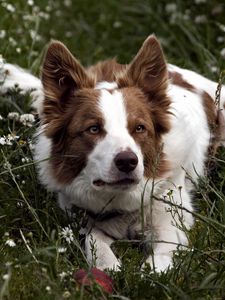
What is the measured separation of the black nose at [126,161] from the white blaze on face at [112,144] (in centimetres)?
3

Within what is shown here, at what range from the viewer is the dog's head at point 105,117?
547 centimetres

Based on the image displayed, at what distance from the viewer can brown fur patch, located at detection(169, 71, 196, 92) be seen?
681 centimetres

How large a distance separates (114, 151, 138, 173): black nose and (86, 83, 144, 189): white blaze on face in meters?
0.03

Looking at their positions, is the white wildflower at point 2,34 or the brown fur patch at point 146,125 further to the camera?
the white wildflower at point 2,34

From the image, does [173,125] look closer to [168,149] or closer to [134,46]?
[168,149]

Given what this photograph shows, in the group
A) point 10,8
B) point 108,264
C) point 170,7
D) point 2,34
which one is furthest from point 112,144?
point 170,7

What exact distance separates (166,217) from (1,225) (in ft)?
3.62

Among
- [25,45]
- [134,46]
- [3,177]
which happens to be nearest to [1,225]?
[3,177]

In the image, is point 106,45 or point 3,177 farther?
point 106,45

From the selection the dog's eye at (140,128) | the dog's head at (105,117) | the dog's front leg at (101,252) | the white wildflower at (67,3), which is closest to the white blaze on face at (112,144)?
the dog's head at (105,117)

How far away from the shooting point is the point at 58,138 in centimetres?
598

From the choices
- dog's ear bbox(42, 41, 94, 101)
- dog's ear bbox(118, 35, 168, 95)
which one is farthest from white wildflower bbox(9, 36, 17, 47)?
dog's ear bbox(118, 35, 168, 95)

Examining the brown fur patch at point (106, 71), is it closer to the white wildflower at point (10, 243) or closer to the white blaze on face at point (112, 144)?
the white blaze on face at point (112, 144)

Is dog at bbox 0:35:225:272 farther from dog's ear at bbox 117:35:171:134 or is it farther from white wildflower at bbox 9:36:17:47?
white wildflower at bbox 9:36:17:47
